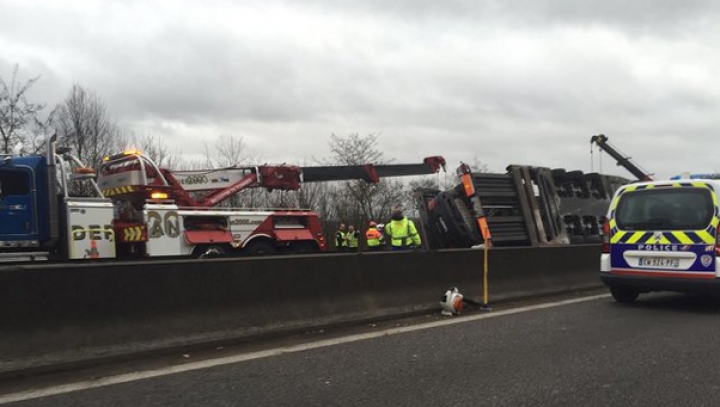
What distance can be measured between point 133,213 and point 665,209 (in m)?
10.6

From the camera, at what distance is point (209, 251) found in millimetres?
13242

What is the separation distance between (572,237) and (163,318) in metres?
11.2

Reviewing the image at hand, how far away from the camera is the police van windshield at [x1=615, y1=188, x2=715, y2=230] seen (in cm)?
800

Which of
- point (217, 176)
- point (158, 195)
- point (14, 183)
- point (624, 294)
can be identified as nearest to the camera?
point (624, 294)

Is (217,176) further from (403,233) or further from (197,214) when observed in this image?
(403,233)

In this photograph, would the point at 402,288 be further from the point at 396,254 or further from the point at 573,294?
the point at 573,294

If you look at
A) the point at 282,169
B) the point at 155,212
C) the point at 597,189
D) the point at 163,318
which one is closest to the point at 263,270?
the point at 163,318

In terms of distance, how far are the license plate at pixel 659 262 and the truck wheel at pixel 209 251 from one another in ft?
28.6

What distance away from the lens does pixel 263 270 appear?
258 inches

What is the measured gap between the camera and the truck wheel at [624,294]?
887 cm

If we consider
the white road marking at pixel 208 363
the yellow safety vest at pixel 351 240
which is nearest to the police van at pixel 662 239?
the white road marking at pixel 208 363

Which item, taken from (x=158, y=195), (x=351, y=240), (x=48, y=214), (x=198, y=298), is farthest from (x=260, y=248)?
(x=198, y=298)

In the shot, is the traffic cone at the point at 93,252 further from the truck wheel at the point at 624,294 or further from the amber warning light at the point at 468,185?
the truck wheel at the point at 624,294

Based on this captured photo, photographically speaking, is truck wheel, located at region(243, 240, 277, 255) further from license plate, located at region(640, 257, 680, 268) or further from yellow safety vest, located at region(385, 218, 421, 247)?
license plate, located at region(640, 257, 680, 268)
